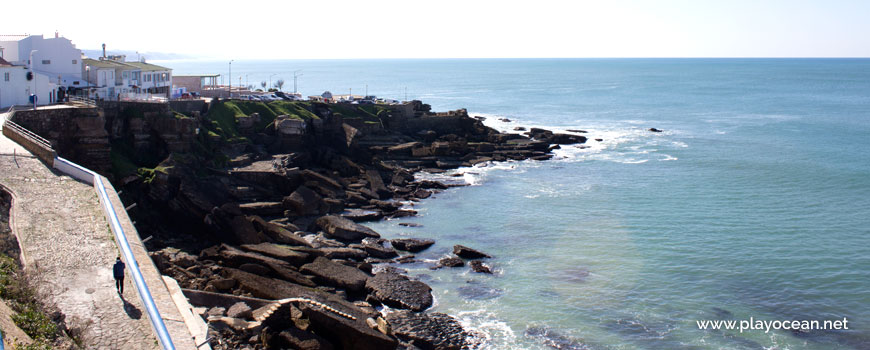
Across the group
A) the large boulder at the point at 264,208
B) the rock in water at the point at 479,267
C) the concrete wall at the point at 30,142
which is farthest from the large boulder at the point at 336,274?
the concrete wall at the point at 30,142

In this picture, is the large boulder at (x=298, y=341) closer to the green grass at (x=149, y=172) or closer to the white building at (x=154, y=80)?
the green grass at (x=149, y=172)

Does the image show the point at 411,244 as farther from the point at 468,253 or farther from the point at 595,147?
the point at 595,147

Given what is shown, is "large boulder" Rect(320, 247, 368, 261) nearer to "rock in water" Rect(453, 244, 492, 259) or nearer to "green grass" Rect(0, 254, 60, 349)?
"rock in water" Rect(453, 244, 492, 259)

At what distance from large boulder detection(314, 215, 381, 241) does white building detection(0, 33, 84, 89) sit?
28507 millimetres

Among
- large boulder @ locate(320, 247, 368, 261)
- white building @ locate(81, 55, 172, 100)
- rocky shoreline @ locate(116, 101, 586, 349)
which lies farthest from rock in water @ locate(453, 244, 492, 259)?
white building @ locate(81, 55, 172, 100)

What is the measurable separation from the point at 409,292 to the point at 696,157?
4799cm

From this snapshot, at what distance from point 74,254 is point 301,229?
2033 cm

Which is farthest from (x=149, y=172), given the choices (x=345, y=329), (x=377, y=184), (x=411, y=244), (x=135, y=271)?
(x=135, y=271)

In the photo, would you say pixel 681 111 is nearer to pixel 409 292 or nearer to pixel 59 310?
pixel 409 292

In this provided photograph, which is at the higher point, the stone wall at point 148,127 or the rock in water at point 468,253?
the stone wall at point 148,127

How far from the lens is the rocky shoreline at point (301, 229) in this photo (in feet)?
85.7

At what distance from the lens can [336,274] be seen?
32.7 metres

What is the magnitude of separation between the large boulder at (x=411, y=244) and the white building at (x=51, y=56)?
108 feet

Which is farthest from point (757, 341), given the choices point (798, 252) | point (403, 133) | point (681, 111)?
point (681, 111)
